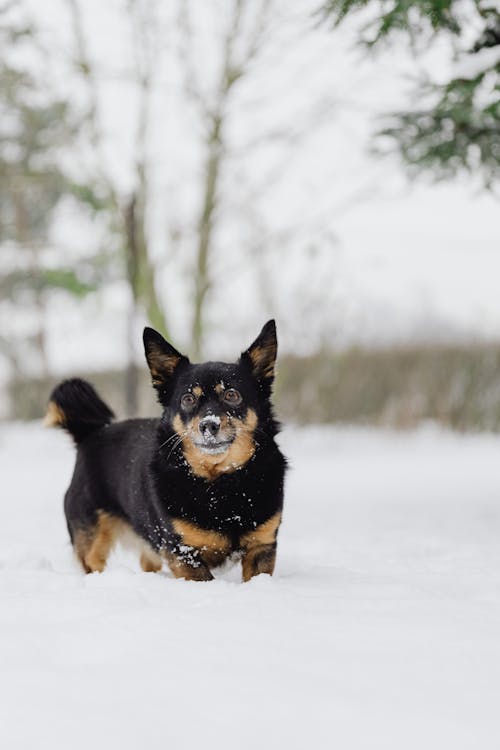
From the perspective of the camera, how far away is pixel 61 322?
75.6 ft

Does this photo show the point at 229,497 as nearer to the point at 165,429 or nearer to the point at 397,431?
the point at 165,429

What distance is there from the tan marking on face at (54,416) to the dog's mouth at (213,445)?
1495mm

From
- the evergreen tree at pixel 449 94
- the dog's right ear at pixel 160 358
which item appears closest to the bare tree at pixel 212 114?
the evergreen tree at pixel 449 94

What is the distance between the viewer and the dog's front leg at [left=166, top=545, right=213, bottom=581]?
388 centimetres

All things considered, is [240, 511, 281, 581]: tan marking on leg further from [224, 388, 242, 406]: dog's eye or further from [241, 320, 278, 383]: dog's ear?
[241, 320, 278, 383]: dog's ear

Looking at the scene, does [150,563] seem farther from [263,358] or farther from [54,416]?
[263,358]

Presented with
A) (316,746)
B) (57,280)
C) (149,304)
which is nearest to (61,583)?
(316,746)

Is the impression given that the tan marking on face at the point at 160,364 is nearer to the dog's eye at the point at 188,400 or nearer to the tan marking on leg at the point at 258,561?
the dog's eye at the point at 188,400

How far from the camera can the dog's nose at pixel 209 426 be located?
3.78 meters

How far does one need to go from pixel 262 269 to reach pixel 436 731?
12444 mm

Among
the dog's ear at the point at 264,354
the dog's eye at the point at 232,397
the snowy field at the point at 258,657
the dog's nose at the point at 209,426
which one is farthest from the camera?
the dog's ear at the point at 264,354

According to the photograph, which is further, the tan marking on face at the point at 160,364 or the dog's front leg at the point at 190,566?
the tan marking on face at the point at 160,364

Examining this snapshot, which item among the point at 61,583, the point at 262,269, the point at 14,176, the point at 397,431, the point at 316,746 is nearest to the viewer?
the point at 316,746

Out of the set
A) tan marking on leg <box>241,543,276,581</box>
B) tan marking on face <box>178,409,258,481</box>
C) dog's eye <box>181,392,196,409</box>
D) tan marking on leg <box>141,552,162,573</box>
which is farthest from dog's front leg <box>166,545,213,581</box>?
tan marking on leg <box>141,552,162,573</box>
